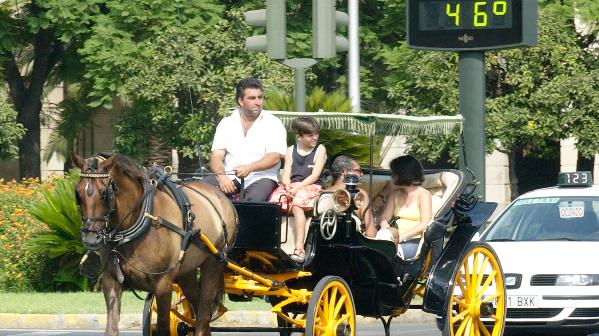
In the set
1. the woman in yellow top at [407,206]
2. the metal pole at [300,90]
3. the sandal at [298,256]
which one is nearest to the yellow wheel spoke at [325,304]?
the sandal at [298,256]

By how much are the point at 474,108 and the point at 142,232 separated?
980 cm

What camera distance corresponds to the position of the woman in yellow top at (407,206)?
12320mm

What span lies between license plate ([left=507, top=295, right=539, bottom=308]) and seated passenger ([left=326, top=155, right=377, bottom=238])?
2.05 metres

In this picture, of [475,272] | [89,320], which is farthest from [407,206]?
[89,320]

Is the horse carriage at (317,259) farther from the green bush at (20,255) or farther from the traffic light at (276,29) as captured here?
the green bush at (20,255)

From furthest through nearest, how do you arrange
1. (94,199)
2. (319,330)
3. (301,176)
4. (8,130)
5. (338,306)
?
(8,130)
(301,176)
(338,306)
(319,330)
(94,199)

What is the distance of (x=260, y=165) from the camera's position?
11.4 meters

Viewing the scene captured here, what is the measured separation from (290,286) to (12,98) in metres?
28.0

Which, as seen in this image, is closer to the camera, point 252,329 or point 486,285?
point 252,329

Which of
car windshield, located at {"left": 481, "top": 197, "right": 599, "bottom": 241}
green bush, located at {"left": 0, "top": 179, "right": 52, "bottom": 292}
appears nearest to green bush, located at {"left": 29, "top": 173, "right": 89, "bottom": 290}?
green bush, located at {"left": 0, "top": 179, "right": 52, "bottom": 292}

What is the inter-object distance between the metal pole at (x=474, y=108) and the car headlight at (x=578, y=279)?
5.77 m

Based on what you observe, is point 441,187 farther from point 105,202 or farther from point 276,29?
point 276,29

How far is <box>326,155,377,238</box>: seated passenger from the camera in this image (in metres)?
11.7

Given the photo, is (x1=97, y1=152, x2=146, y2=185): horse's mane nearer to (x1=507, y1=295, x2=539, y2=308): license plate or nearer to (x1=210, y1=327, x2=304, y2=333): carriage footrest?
(x1=210, y1=327, x2=304, y2=333): carriage footrest
